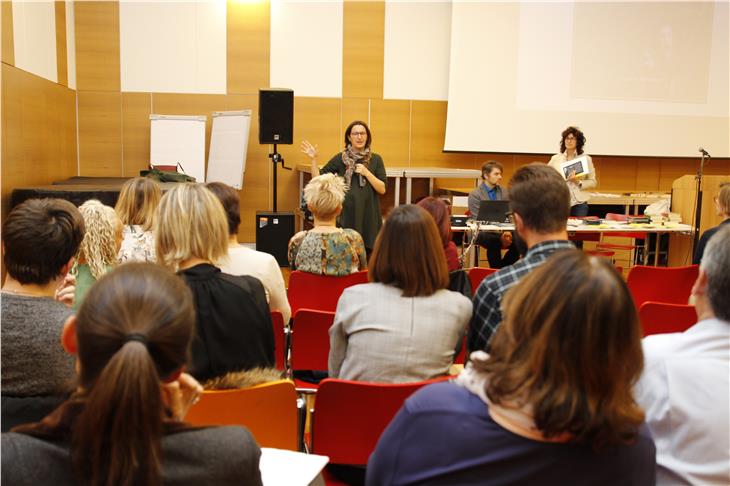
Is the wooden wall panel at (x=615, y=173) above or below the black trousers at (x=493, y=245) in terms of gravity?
above

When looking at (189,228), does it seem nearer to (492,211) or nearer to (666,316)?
(666,316)

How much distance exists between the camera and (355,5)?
27.4 feet

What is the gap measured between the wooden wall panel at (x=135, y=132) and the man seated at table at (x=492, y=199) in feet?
14.4

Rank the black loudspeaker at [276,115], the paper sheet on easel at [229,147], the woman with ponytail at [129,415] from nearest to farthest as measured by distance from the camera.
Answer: the woman with ponytail at [129,415]
the black loudspeaker at [276,115]
the paper sheet on easel at [229,147]

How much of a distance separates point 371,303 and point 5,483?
123 cm

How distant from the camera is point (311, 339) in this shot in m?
2.76

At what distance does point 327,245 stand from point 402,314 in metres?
1.40

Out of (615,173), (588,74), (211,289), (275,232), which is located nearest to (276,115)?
(275,232)

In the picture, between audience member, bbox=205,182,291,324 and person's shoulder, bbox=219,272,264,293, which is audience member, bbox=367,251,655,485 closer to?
person's shoulder, bbox=219,272,264,293

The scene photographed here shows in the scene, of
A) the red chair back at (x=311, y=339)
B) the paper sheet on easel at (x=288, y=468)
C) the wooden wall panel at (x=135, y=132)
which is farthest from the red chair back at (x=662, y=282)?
the wooden wall panel at (x=135, y=132)

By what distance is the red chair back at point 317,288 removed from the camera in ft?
11.0

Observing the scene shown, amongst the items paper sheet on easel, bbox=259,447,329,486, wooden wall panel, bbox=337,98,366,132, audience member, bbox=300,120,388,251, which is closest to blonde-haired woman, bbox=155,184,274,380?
paper sheet on easel, bbox=259,447,329,486

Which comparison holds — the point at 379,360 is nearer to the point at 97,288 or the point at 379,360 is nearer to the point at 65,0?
the point at 97,288

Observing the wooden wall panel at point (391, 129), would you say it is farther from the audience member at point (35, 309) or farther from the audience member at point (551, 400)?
the audience member at point (551, 400)
